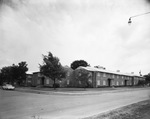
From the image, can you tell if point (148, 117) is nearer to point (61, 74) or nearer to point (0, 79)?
point (61, 74)

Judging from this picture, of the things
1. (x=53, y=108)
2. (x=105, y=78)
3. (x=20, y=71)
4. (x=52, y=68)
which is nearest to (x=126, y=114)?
(x=53, y=108)

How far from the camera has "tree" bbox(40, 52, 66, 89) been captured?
1129 inches

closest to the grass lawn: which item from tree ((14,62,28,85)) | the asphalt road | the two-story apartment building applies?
the asphalt road

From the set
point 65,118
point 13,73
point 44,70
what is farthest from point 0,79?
point 65,118

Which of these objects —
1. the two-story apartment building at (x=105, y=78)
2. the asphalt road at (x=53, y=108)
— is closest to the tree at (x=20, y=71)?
the two-story apartment building at (x=105, y=78)

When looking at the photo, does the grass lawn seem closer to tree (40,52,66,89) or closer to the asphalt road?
the asphalt road

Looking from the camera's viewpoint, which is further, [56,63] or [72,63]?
[72,63]

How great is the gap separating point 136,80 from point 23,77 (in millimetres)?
54077

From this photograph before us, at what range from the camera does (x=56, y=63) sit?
29.6 m

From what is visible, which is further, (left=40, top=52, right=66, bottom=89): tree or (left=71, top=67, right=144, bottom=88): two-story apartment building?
(left=71, top=67, right=144, bottom=88): two-story apartment building

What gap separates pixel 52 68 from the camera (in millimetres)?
28547

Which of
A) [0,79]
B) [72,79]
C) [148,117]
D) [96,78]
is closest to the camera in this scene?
[148,117]

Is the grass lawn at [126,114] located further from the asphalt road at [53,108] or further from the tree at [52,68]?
the tree at [52,68]

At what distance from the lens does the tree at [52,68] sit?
2867cm
